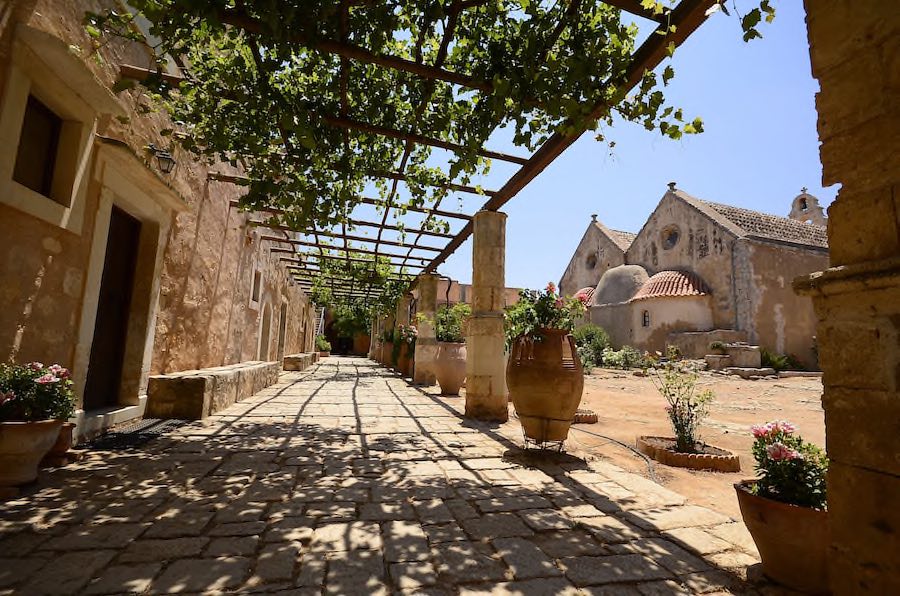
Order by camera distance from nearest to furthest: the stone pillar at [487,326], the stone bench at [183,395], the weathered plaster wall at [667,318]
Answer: the stone bench at [183,395], the stone pillar at [487,326], the weathered plaster wall at [667,318]

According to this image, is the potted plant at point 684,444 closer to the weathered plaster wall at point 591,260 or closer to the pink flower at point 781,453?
the pink flower at point 781,453

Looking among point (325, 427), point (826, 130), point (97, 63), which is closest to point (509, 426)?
point (325, 427)

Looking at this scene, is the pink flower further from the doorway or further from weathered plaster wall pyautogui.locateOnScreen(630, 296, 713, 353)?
weathered plaster wall pyautogui.locateOnScreen(630, 296, 713, 353)

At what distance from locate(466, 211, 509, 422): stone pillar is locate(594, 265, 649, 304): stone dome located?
17.6 meters

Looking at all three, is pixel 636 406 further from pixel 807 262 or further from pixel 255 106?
pixel 807 262

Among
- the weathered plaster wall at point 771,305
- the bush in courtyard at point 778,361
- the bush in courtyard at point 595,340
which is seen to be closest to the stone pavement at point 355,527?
the bush in courtyard at point 595,340

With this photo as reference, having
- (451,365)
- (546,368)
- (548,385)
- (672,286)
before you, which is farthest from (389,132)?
(672,286)

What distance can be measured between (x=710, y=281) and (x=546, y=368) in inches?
727

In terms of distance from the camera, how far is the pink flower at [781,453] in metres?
1.86

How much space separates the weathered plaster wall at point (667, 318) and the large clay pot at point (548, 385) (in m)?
16.9

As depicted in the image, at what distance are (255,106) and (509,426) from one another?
15.2ft

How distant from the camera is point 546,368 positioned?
3.80 m

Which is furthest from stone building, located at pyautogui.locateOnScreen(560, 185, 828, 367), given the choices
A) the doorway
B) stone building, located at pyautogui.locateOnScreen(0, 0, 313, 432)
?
the doorway

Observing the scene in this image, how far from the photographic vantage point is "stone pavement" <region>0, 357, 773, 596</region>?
69.4 inches
